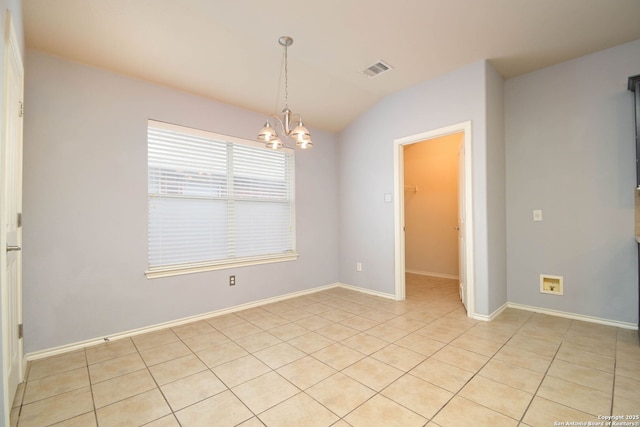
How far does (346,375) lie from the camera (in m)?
1.99

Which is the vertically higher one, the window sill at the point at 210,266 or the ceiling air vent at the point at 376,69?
the ceiling air vent at the point at 376,69

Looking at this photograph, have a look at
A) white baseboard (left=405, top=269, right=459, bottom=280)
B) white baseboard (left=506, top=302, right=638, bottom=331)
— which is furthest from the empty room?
white baseboard (left=405, top=269, right=459, bottom=280)

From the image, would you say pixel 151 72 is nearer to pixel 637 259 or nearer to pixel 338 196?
pixel 338 196

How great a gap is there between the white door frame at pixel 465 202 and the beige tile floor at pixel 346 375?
48 centimetres

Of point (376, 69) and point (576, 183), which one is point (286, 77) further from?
point (576, 183)

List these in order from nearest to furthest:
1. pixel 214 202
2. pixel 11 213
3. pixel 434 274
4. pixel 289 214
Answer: pixel 11 213 → pixel 214 202 → pixel 289 214 → pixel 434 274

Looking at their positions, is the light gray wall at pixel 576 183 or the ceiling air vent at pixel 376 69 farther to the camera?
the ceiling air vent at pixel 376 69

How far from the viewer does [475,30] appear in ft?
8.22

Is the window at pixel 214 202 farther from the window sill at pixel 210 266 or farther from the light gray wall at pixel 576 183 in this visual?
the light gray wall at pixel 576 183

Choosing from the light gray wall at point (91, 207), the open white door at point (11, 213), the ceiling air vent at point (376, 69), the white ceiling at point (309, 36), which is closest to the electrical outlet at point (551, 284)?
the white ceiling at point (309, 36)

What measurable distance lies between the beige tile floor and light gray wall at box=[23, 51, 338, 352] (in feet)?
0.97

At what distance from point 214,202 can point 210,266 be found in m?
0.75

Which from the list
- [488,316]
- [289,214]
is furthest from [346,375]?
[289,214]

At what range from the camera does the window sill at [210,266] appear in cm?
288
